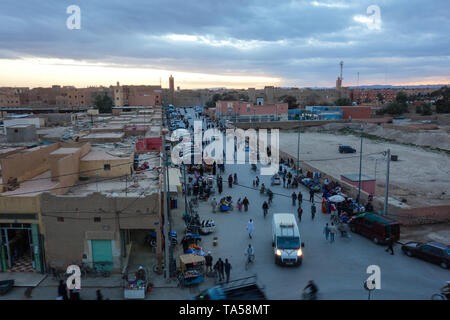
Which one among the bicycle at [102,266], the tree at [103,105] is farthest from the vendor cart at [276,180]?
the tree at [103,105]

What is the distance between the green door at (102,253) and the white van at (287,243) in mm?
5597

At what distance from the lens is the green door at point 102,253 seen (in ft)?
37.6

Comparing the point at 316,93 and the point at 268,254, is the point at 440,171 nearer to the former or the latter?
the point at 268,254

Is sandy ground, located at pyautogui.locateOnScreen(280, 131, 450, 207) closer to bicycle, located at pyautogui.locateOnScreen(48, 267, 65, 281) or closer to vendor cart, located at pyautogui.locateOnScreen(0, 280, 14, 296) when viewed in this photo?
bicycle, located at pyautogui.locateOnScreen(48, 267, 65, 281)

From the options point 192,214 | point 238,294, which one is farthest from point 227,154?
point 238,294

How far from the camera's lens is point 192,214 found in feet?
55.5

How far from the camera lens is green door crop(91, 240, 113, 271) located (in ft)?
37.6

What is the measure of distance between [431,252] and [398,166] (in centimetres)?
2222

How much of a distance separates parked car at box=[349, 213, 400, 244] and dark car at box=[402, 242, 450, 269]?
30.7 inches

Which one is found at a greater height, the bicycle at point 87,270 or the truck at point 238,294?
the truck at point 238,294

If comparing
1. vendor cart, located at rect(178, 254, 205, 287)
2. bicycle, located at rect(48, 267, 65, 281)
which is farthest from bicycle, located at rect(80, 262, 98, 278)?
vendor cart, located at rect(178, 254, 205, 287)

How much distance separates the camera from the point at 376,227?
13.7 meters

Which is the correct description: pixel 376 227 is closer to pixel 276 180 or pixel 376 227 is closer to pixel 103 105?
pixel 276 180

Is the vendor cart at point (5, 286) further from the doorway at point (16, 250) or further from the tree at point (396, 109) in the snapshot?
the tree at point (396, 109)
